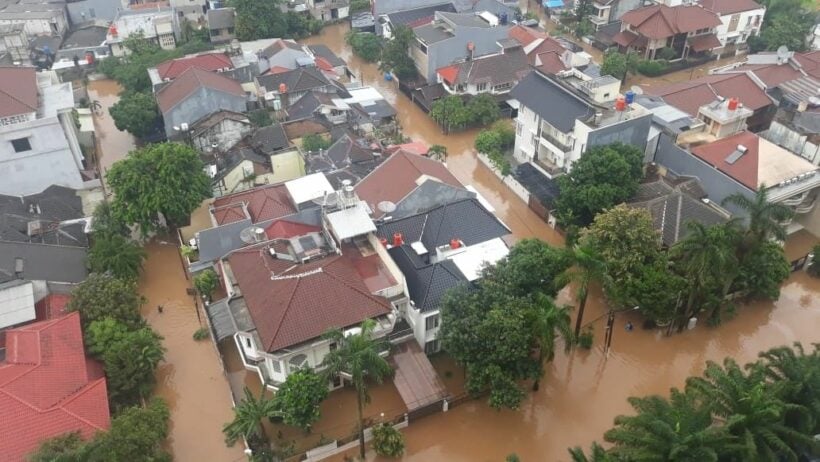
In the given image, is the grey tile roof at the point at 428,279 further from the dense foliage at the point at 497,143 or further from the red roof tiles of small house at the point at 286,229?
the dense foliage at the point at 497,143

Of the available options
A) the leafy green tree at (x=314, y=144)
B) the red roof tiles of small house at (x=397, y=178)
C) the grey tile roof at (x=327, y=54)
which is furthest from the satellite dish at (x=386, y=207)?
the grey tile roof at (x=327, y=54)

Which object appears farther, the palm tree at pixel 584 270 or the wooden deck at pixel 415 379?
the wooden deck at pixel 415 379

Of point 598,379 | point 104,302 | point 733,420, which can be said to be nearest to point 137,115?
point 104,302

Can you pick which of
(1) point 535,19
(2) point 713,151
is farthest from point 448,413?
(1) point 535,19

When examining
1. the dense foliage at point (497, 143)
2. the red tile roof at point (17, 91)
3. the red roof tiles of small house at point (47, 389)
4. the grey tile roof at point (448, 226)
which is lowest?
the dense foliage at point (497, 143)

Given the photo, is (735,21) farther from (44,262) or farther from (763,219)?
(44,262)

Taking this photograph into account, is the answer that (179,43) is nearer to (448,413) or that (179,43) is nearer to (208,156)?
(208,156)
